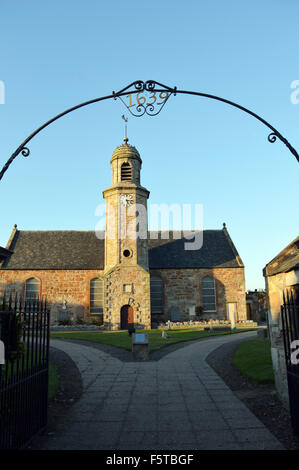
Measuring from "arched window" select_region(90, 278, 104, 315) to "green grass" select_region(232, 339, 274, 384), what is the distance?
20058 mm

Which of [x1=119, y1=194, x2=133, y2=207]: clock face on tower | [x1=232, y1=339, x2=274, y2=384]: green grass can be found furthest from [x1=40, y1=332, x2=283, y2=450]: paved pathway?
[x1=119, y1=194, x2=133, y2=207]: clock face on tower

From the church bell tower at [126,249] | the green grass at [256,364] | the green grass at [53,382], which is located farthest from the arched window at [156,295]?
the green grass at [53,382]

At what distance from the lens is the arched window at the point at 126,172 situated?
30.4 metres

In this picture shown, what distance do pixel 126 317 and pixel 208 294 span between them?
934cm

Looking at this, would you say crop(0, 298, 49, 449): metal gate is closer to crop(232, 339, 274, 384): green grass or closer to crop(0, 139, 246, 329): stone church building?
crop(232, 339, 274, 384): green grass

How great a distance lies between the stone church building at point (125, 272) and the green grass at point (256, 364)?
15540mm

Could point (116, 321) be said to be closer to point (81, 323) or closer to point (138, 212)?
point (81, 323)

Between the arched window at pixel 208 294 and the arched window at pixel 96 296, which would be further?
the arched window at pixel 208 294

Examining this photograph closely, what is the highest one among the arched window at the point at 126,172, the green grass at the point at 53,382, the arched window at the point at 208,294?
the arched window at the point at 126,172

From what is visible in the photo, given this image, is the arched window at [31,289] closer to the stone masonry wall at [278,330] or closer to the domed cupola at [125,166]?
the domed cupola at [125,166]

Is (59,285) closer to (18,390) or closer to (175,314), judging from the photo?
(175,314)

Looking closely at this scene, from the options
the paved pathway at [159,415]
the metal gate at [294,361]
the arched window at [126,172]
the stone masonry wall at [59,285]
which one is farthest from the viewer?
the stone masonry wall at [59,285]

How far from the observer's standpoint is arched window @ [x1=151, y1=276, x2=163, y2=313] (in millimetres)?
32156
